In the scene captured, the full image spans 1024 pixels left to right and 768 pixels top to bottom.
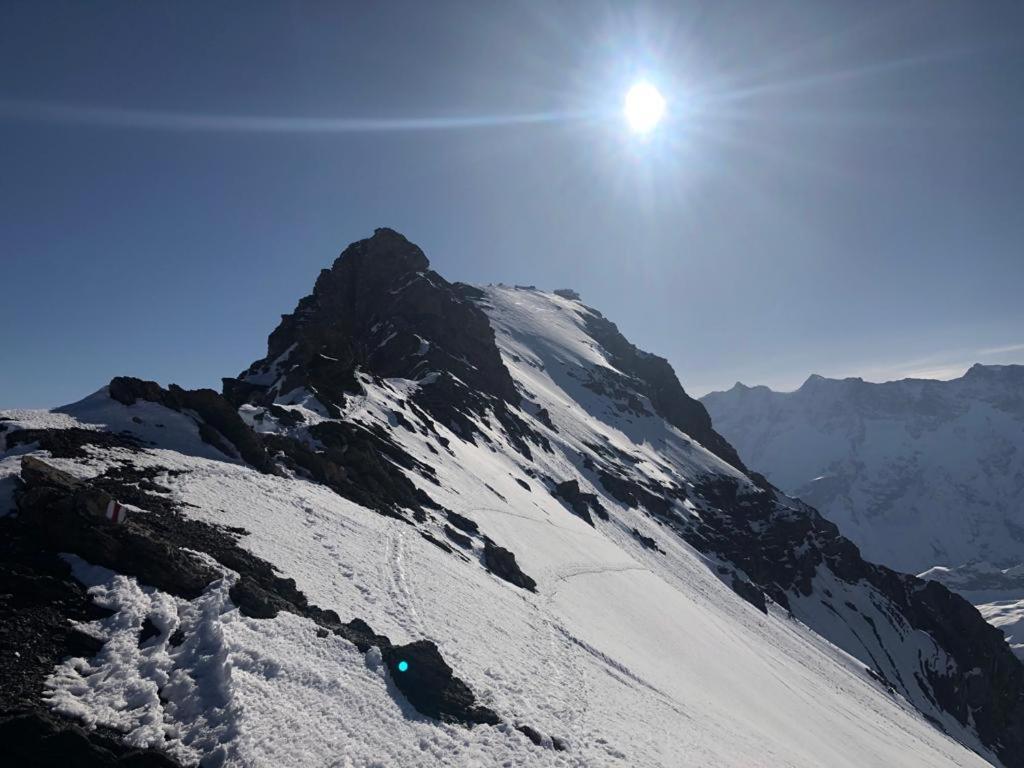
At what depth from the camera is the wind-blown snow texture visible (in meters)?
13.6

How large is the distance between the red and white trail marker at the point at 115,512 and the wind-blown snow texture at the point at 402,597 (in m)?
0.24

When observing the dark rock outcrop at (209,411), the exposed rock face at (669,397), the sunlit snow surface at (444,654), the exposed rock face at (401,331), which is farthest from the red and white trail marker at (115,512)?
the exposed rock face at (669,397)

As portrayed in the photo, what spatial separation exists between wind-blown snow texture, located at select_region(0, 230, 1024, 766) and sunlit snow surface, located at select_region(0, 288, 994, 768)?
0.31ft

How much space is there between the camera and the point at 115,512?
51.9 ft

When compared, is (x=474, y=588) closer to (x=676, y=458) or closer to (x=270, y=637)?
(x=270, y=637)

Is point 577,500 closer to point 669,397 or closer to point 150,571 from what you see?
point 150,571

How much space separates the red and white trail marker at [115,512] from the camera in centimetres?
1573

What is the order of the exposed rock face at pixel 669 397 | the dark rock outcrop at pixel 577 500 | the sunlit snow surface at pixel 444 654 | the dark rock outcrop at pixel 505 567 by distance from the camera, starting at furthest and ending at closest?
the exposed rock face at pixel 669 397 → the dark rock outcrop at pixel 577 500 → the dark rock outcrop at pixel 505 567 → the sunlit snow surface at pixel 444 654

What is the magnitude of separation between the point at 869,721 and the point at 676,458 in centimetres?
7894

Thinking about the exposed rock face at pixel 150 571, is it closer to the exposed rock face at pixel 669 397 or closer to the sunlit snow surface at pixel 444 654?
the sunlit snow surface at pixel 444 654

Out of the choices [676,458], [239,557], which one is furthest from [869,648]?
[239,557]

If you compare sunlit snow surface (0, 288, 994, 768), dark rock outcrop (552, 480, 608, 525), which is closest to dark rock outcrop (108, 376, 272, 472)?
sunlit snow surface (0, 288, 994, 768)

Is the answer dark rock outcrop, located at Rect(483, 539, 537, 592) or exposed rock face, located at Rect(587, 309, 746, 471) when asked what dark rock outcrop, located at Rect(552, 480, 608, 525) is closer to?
dark rock outcrop, located at Rect(483, 539, 537, 592)

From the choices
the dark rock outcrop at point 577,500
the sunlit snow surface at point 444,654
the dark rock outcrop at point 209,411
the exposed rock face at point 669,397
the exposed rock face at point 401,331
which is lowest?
the sunlit snow surface at point 444,654
